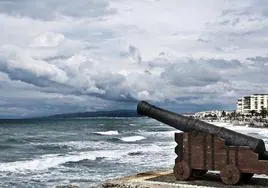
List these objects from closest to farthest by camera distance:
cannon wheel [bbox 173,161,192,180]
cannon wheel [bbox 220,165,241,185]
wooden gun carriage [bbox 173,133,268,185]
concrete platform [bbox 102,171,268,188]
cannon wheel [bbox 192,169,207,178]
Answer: wooden gun carriage [bbox 173,133,268,185] < cannon wheel [bbox 220,165,241,185] < concrete platform [bbox 102,171,268,188] < cannon wheel [bbox 173,161,192,180] < cannon wheel [bbox 192,169,207,178]

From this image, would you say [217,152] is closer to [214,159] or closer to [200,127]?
[214,159]

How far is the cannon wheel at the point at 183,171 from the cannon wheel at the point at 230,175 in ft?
3.45

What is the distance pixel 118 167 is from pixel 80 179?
4139 mm

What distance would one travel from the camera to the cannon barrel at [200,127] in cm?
1317

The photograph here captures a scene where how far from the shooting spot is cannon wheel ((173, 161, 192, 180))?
46.0 ft

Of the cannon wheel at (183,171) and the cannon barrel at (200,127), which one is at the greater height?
the cannon barrel at (200,127)

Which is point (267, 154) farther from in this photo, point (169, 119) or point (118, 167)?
point (118, 167)

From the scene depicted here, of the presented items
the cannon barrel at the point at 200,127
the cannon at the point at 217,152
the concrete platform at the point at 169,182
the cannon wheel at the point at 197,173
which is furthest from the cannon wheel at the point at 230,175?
the cannon wheel at the point at 197,173

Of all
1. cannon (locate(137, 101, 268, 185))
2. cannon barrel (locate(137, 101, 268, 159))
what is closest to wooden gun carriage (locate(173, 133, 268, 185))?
cannon (locate(137, 101, 268, 185))

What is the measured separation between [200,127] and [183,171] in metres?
1.31

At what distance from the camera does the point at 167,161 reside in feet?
81.9

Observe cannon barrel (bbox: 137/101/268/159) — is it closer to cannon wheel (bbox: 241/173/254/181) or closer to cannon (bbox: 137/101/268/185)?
cannon (bbox: 137/101/268/185)

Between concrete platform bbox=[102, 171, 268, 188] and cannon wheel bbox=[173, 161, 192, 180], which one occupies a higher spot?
cannon wheel bbox=[173, 161, 192, 180]

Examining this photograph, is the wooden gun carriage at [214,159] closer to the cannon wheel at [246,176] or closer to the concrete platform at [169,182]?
the cannon wheel at [246,176]
